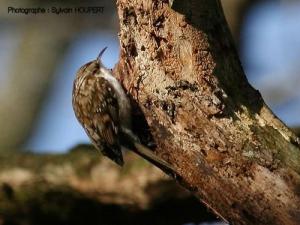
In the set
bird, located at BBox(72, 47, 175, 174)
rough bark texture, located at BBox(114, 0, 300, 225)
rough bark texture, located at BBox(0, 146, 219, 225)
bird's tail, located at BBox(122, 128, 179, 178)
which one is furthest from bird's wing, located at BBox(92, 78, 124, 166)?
rough bark texture, located at BBox(0, 146, 219, 225)

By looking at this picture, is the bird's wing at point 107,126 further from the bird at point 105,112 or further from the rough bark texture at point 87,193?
the rough bark texture at point 87,193

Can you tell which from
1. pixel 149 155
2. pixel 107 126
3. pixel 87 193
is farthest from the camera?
pixel 87 193

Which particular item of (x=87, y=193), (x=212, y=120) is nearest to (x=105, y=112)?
(x=212, y=120)

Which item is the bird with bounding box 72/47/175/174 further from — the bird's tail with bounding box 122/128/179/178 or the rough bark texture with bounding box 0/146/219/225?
the rough bark texture with bounding box 0/146/219/225

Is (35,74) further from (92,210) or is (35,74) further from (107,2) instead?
(92,210)

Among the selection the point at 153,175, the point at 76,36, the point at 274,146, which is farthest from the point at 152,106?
the point at 76,36

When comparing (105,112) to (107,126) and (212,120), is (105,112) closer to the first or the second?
(107,126)

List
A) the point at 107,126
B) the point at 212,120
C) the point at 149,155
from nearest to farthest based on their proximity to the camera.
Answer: the point at 212,120, the point at 149,155, the point at 107,126
